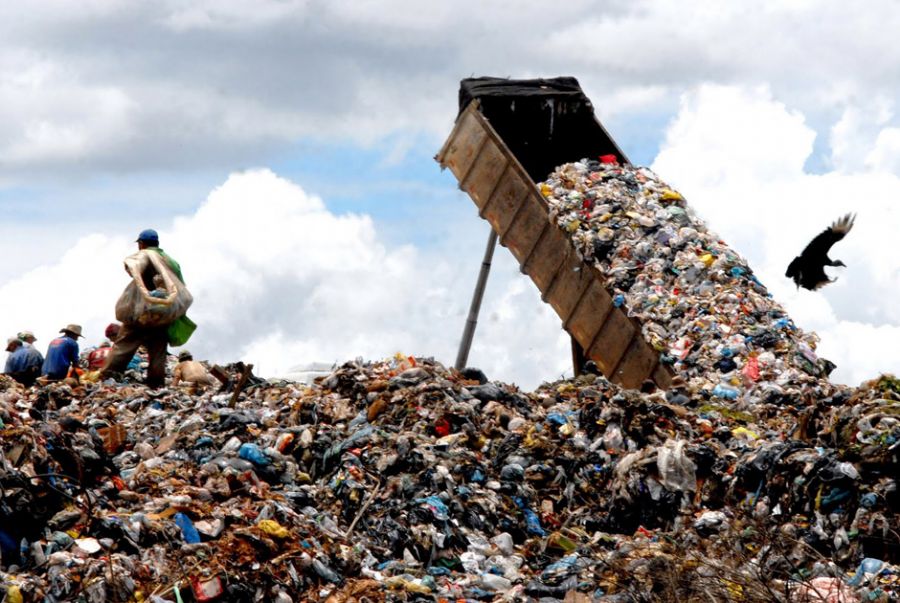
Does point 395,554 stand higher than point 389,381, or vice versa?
point 389,381

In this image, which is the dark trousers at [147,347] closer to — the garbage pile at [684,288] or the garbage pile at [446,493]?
the garbage pile at [446,493]

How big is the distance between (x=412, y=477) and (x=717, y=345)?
12.1 feet

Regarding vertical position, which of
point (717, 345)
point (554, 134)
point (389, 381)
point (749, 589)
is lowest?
point (749, 589)

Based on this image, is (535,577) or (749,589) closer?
(749,589)

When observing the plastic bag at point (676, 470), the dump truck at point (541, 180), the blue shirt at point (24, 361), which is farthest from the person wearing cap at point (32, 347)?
the plastic bag at point (676, 470)

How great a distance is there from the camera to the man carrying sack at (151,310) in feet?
34.2

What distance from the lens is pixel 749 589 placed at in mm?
5031

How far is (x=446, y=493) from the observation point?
7598 millimetres

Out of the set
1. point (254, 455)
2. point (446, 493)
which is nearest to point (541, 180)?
point (254, 455)

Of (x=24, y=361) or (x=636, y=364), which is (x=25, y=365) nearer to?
(x=24, y=361)

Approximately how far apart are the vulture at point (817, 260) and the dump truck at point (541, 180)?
154cm

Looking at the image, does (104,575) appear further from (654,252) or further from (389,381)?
(654,252)

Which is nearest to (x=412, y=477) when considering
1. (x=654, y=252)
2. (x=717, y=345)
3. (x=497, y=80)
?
(x=717, y=345)

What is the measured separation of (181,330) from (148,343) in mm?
290
